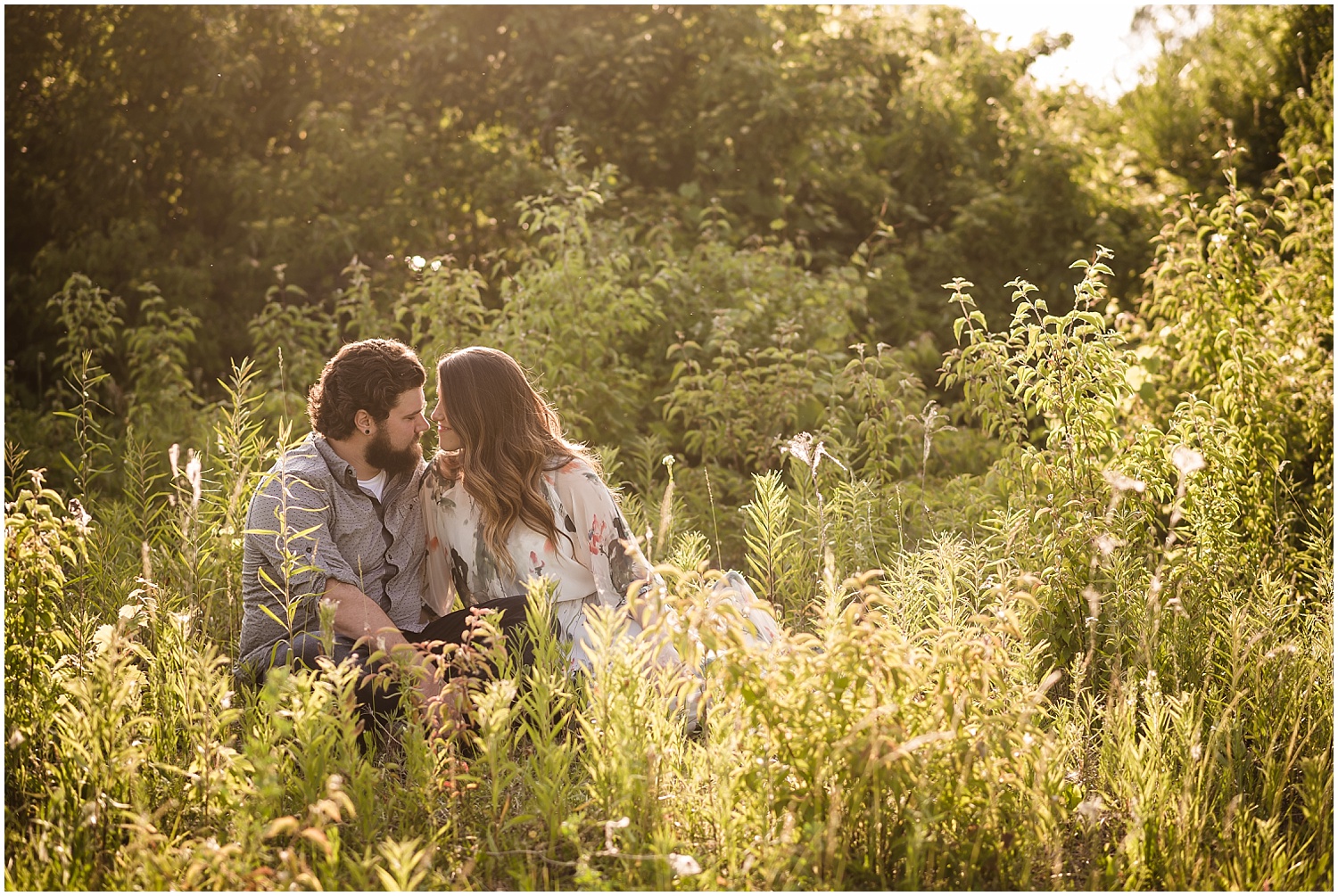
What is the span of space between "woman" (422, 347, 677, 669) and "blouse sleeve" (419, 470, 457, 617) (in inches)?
6.8

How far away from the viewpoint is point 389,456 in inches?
137

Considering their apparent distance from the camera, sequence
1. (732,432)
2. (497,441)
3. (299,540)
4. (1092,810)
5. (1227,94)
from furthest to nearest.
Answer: (1227,94) < (732,432) < (497,441) < (299,540) < (1092,810)

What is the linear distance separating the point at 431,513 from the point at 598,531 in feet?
2.11

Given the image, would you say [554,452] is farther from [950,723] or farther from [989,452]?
[989,452]

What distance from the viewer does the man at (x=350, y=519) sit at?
311cm

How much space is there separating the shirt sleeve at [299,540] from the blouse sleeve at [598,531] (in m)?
0.70

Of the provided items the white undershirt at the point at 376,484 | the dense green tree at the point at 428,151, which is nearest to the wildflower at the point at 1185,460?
the white undershirt at the point at 376,484

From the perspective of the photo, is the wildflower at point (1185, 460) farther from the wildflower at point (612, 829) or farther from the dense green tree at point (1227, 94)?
the dense green tree at point (1227, 94)

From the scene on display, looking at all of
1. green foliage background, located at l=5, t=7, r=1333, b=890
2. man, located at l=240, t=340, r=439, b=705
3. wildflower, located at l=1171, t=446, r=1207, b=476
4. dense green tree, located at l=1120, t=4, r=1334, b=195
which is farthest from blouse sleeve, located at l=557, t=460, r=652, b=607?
dense green tree, located at l=1120, t=4, r=1334, b=195

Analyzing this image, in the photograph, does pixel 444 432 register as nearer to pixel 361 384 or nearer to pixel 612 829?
pixel 361 384

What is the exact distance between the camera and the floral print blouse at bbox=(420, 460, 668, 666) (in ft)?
10.8

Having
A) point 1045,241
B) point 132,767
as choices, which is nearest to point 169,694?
point 132,767

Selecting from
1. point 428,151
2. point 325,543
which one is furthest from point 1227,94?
point 325,543

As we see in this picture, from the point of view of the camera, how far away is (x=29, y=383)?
8617mm
